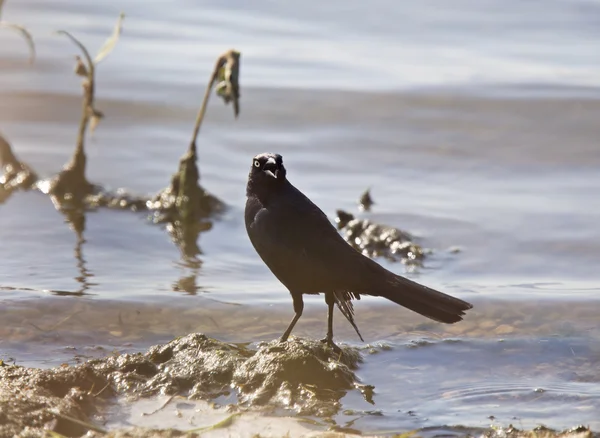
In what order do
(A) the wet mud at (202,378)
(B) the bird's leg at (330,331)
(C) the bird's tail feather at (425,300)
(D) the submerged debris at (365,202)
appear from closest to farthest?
(A) the wet mud at (202,378)
(C) the bird's tail feather at (425,300)
(B) the bird's leg at (330,331)
(D) the submerged debris at (365,202)

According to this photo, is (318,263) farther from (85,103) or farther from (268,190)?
(85,103)

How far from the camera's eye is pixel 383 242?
7344mm

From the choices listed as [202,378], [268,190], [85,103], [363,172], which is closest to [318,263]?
[268,190]

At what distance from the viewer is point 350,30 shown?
50.2ft

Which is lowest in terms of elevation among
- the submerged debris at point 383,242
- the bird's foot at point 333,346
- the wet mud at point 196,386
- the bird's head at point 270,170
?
the wet mud at point 196,386

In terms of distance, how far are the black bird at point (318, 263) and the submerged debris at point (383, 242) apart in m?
2.23

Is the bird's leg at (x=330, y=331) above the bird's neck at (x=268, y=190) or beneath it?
beneath

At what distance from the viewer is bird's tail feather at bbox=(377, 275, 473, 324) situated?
15.7ft

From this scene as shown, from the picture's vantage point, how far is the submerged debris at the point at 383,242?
7.25 metres

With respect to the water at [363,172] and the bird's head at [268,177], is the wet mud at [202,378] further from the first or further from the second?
the bird's head at [268,177]

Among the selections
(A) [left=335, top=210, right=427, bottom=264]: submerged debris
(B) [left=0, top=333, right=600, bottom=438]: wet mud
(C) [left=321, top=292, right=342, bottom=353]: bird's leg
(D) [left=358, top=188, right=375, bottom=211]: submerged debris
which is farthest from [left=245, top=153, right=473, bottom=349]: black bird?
(D) [left=358, top=188, right=375, bottom=211]: submerged debris

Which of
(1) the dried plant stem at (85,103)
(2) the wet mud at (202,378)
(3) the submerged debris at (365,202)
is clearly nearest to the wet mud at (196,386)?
(2) the wet mud at (202,378)

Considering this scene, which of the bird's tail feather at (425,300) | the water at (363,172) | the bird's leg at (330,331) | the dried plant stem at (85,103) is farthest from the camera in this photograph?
the dried plant stem at (85,103)

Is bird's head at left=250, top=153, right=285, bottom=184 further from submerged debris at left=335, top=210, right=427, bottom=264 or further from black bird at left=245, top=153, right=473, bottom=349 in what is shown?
submerged debris at left=335, top=210, right=427, bottom=264
